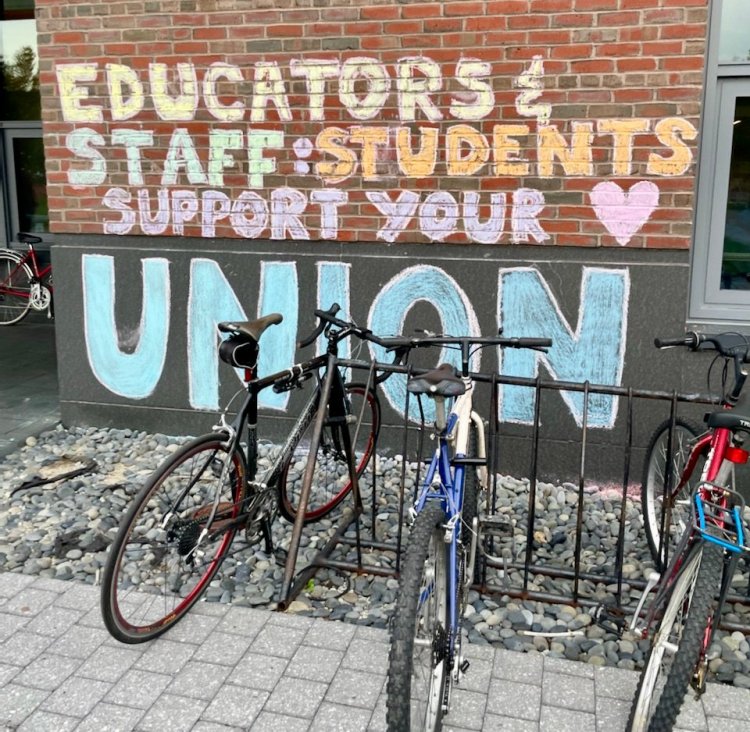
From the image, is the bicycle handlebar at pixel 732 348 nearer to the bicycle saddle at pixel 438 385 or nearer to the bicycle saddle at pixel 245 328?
the bicycle saddle at pixel 438 385

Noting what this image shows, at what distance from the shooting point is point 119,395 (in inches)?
215

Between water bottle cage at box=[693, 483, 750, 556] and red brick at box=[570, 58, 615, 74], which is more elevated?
red brick at box=[570, 58, 615, 74]

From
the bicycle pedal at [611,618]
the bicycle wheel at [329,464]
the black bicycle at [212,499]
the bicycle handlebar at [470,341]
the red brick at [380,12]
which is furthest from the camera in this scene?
the red brick at [380,12]

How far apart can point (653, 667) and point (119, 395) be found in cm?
413

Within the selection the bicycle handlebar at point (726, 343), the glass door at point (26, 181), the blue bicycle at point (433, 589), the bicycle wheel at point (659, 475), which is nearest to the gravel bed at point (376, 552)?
the bicycle wheel at point (659, 475)

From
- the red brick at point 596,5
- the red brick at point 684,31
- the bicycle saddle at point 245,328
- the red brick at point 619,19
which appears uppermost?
the red brick at point 596,5

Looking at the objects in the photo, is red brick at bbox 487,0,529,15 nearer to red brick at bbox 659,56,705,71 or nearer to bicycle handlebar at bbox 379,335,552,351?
red brick at bbox 659,56,705,71

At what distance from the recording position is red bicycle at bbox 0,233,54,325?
9.34 m

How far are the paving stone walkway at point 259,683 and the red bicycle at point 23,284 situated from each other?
22.4 ft

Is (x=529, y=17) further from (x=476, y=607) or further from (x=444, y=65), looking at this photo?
(x=476, y=607)

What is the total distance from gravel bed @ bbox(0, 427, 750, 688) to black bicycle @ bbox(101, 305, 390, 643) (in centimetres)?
20

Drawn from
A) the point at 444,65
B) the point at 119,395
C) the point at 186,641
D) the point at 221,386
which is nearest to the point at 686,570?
the point at 186,641

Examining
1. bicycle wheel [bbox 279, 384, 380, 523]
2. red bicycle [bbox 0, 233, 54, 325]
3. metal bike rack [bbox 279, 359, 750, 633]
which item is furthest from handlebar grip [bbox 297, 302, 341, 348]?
red bicycle [bbox 0, 233, 54, 325]

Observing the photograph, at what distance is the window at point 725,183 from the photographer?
14.3 feet
